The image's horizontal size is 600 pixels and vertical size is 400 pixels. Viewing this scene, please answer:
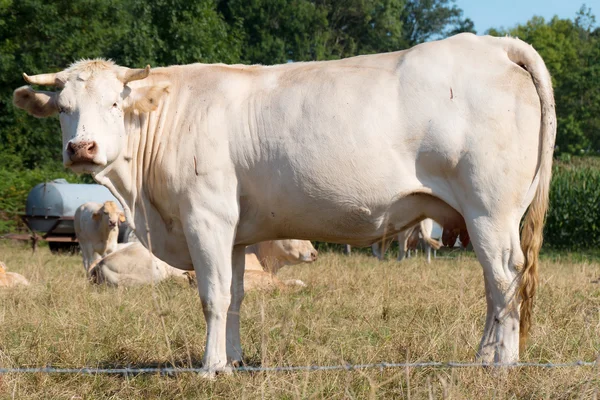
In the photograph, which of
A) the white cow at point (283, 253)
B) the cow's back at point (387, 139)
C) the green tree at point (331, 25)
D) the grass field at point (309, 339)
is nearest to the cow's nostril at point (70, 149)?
the cow's back at point (387, 139)

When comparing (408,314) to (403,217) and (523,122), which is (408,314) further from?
(523,122)

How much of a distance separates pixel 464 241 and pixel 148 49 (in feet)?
101

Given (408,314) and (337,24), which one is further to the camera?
(337,24)

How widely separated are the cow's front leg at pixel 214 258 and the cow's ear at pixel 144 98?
867 millimetres

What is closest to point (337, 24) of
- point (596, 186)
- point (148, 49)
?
point (148, 49)

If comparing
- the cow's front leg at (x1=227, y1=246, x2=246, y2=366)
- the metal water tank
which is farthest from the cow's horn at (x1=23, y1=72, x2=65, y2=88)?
the metal water tank

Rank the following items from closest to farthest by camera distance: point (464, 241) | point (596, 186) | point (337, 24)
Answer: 1. point (464, 241)
2. point (596, 186)
3. point (337, 24)

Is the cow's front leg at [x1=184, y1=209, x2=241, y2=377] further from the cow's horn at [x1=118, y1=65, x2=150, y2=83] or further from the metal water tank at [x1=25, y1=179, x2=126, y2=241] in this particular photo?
the metal water tank at [x1=25, y1=179, x2=126, y2=241]

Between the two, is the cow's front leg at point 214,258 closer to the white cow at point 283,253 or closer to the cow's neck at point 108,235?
the white cow at point 283,253

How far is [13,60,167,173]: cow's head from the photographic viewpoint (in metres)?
5.44

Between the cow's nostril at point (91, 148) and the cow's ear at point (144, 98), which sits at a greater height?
the cow's ear at point (144, 98)

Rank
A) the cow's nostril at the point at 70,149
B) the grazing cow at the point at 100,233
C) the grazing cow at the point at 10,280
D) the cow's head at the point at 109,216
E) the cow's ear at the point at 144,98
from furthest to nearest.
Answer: the grazing cow at the point at 100,233 < the cow's head at the point at 109,216 < the grazing cow at the point at 10,280 < the cow's ear at the point at 144,98 < the cow's nostril at the point at 70,149

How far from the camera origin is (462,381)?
4730 millimetres

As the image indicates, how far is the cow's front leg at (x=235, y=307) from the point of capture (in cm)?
597
